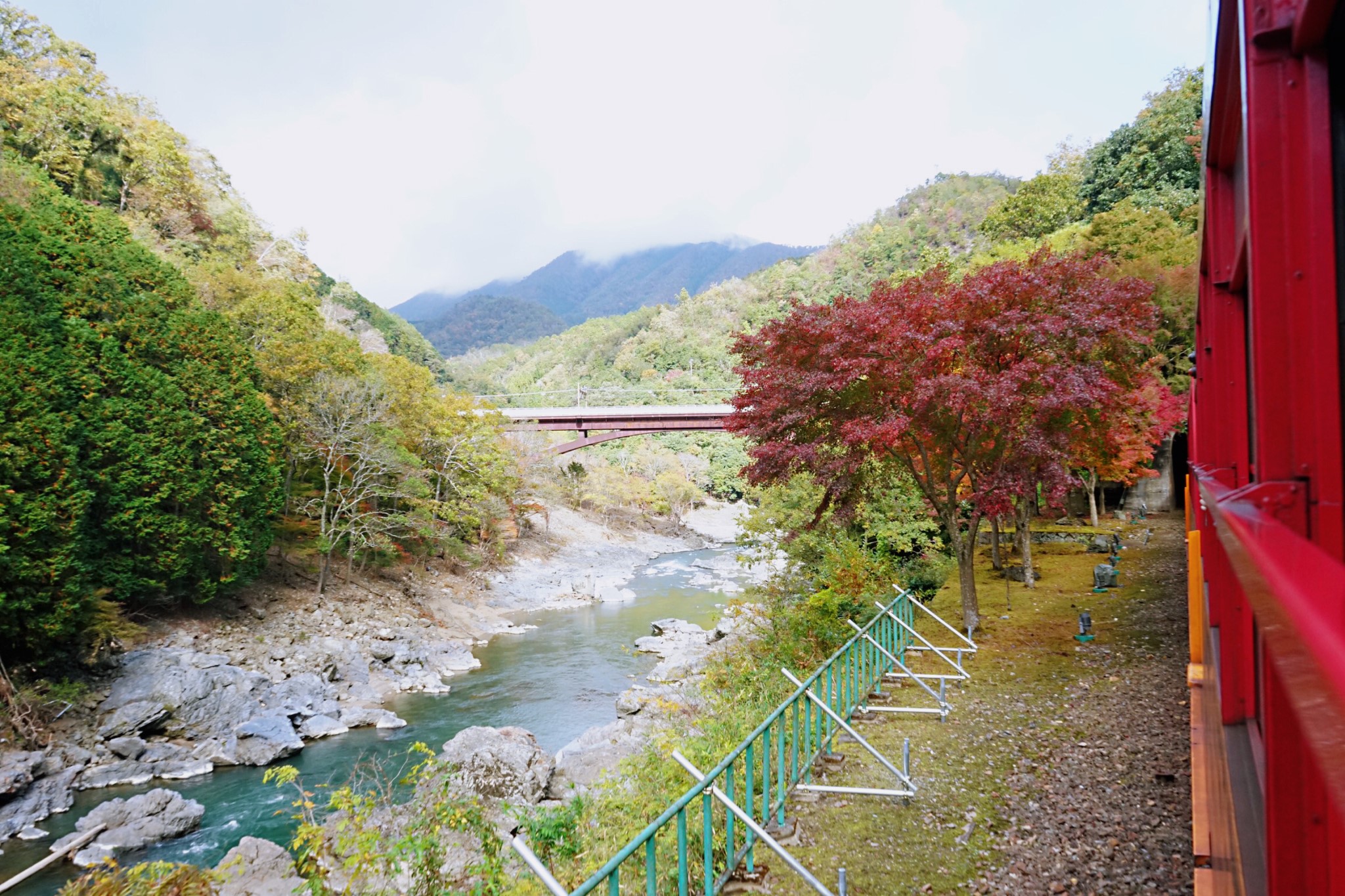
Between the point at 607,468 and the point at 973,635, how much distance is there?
2863 cm

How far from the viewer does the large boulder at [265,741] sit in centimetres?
1075

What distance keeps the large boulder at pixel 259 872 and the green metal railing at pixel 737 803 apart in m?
3.58

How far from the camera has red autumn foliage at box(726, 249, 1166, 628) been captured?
27.5ft

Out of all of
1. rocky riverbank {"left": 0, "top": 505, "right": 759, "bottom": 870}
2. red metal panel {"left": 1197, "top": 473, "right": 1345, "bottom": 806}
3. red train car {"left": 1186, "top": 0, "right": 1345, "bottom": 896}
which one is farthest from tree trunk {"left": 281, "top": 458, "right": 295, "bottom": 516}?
red metal panel {"left": 1197, "top": 473, "right": 1345, "bottom": 806}

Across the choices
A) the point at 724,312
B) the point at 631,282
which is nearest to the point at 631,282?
the point at 631,282

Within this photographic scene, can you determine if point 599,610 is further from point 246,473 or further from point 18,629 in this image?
point 18,629

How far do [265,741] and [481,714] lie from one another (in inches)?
125

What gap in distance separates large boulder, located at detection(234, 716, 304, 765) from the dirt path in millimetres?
8516

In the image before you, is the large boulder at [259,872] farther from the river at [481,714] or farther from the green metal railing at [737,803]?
the green metal railing at [737,803]

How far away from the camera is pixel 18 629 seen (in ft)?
34.7

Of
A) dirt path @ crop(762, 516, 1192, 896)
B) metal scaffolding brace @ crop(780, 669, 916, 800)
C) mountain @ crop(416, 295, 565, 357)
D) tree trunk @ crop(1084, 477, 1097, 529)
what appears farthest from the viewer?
mountain @ crop(416, 295, 565, 357)

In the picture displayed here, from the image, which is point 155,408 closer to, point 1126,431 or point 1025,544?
point 1025,544

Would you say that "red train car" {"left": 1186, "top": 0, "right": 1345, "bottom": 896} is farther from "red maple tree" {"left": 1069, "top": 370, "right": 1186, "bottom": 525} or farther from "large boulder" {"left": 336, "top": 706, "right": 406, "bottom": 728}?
"large boulder" {"left": 336, "top": 706, "right": 406, "bottom": 728}

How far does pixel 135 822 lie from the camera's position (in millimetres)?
8328
